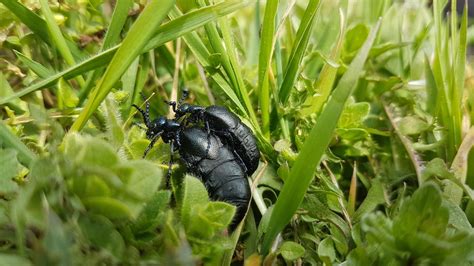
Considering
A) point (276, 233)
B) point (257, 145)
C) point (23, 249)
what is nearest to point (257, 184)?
point (257, 145)

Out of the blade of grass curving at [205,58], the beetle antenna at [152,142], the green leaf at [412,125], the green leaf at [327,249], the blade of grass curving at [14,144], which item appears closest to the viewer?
the blade of grass curving at [14,144]

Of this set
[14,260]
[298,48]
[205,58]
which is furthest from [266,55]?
[14,260]

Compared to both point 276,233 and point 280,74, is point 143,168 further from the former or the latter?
point 280,74

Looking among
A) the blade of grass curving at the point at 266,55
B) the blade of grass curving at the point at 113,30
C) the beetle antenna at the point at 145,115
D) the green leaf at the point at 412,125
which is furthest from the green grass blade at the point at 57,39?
the green leaf at the point at 412,125

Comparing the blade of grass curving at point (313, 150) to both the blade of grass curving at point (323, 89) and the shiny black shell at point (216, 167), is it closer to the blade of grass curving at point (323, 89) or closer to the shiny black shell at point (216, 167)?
the shiny black shell at point (216, 167)

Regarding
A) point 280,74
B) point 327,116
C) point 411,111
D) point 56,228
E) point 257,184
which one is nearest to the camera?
point 56,228

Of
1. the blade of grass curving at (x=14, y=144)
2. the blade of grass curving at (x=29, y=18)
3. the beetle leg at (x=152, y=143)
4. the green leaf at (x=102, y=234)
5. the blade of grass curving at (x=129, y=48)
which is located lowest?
the green leaf at (x=102, y=234)

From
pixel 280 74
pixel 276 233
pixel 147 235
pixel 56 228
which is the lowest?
pixel 276 233
